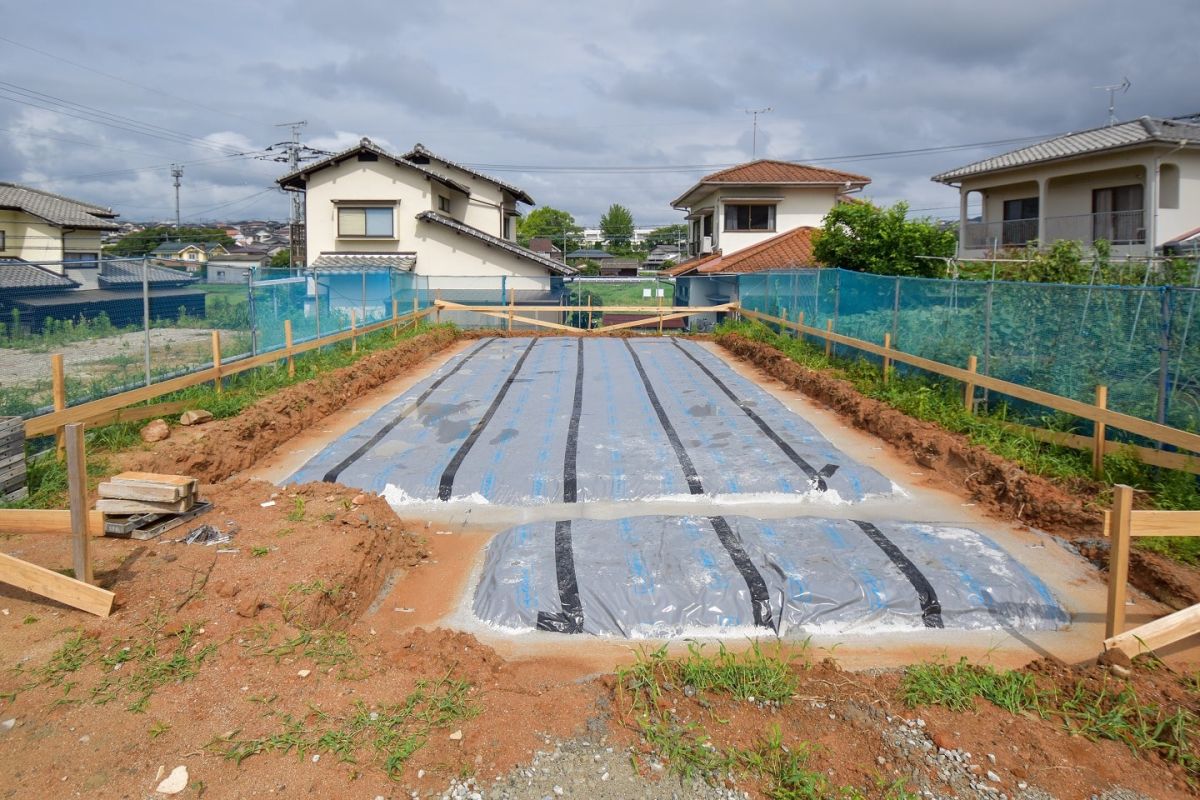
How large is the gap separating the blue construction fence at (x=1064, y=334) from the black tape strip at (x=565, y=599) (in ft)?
18.0

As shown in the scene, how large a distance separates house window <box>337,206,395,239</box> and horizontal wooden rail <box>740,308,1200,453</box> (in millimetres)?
21484

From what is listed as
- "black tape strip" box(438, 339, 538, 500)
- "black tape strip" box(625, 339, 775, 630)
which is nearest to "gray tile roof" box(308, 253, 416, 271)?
"black tape strip" box(438, 339, 538, 500)

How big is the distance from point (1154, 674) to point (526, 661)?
3.63 m

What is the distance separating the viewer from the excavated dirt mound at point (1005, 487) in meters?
6.34

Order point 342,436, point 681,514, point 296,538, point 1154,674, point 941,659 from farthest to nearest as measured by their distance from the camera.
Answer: point 342,436, point 681,514, point 296,538, point 941,659, point 1154,674

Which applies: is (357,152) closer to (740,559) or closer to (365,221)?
(365,221)

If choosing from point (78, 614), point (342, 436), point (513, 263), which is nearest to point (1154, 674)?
point (78, 614)

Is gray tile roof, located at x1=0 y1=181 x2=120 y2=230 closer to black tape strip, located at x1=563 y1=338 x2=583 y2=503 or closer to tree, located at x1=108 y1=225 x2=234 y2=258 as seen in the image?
tree, located at x1=108 y1=225 x2=234 y2=258

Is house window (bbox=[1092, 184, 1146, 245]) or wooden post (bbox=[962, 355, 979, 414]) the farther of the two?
house window (bbox=[1092, 184, 1146, 245])

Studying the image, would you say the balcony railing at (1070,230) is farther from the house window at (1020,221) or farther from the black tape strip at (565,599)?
Answer: the black tape strip at (565,599)

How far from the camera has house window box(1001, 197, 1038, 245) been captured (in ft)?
87.1

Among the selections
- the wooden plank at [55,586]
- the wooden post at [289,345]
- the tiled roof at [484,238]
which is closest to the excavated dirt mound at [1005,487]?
the wooden plank at [55,586]

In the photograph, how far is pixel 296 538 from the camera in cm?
656

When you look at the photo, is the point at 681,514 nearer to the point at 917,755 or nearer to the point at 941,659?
the point at 941,659
